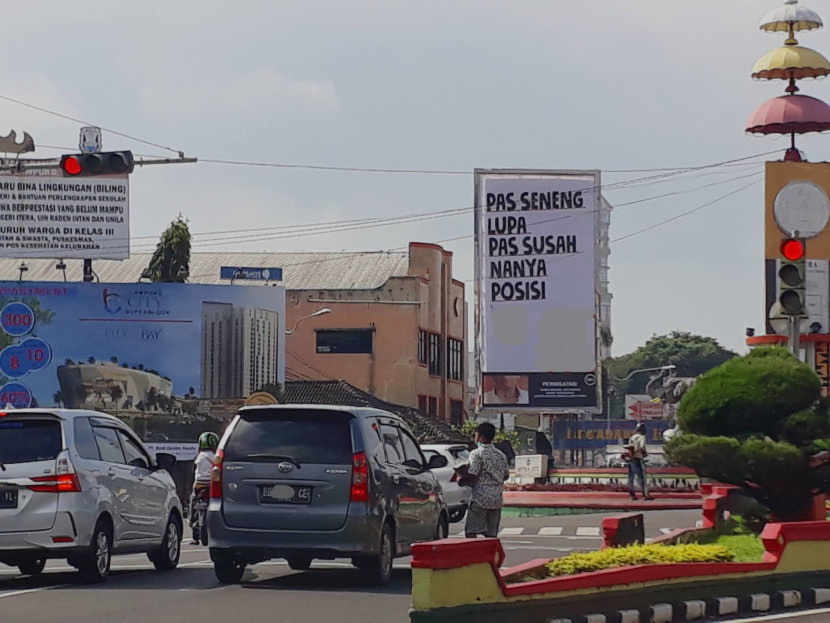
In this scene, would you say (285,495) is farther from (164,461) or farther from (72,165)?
(72,165)

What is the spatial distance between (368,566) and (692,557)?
329 cm

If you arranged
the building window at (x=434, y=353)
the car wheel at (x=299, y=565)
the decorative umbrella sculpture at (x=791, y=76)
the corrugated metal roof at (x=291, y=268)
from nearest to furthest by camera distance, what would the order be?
1. the car wheel at (x=299, y=565)
2. the decorative umbrella sculpture at (x=791, y=76)
3. the building window at (x=434, y=353)
4. the corrugated metal roof at (x=291, y=268)

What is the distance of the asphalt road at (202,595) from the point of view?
41.8 ft

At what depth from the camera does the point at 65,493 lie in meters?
15.2

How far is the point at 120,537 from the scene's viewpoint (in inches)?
636

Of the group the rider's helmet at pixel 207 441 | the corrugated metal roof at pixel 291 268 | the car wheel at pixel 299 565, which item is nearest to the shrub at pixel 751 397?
the car wheel at pixel 299 565

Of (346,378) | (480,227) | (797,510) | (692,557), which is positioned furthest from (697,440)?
(346,378)

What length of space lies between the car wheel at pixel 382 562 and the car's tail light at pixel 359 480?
1.68ft

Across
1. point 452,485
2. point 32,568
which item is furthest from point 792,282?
point 452,485

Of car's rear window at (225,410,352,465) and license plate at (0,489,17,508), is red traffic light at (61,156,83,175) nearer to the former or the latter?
license plate at (0,489,17,508)

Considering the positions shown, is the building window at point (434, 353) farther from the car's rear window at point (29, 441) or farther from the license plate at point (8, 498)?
the license plate at point (8, 498)

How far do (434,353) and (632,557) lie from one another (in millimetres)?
61998

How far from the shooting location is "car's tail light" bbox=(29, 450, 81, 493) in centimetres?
1518

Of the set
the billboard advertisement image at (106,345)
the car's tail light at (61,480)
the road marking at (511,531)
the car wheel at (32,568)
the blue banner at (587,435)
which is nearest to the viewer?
the car's tail light at (61,480)
